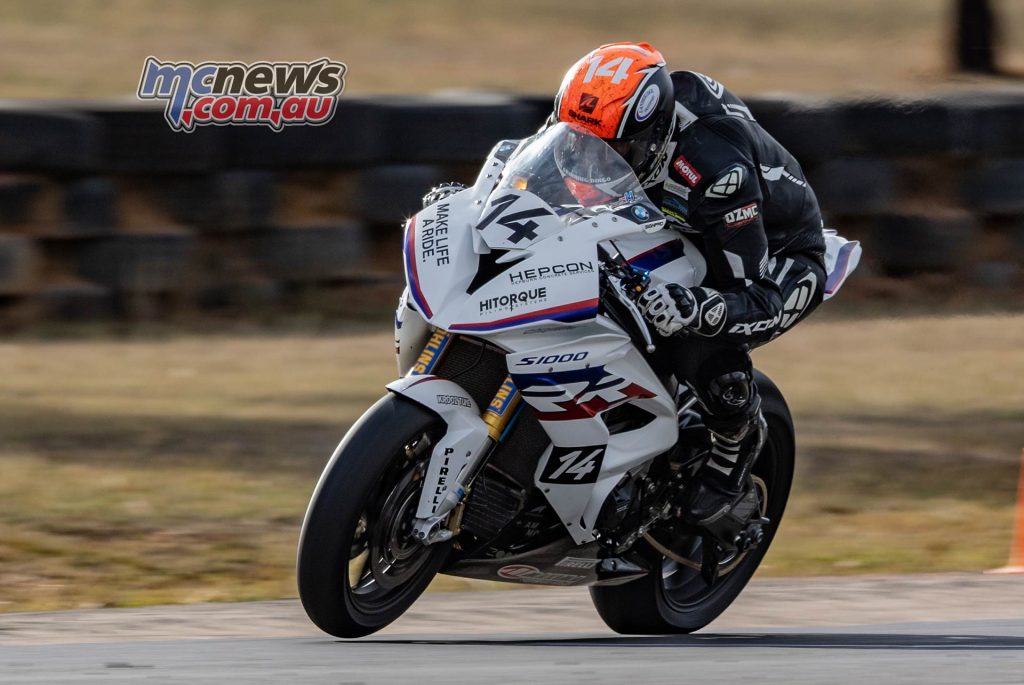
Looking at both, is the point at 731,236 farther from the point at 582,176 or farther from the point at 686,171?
the point at 582,176

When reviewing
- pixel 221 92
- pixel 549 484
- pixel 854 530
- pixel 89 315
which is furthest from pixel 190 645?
pixel 221 92

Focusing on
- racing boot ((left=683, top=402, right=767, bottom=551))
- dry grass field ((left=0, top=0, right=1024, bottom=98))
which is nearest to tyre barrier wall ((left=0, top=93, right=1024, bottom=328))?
dry grass field ((left=0, top=0, right=1024, bottom=98))

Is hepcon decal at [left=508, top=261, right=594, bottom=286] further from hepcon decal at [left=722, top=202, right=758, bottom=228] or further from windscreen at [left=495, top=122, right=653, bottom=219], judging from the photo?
hepcon decal at [left=722, top=202, right=758, bottom=228]

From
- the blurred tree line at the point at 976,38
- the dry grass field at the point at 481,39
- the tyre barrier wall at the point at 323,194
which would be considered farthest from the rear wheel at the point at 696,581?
the blurred tree line at the point at 976,38

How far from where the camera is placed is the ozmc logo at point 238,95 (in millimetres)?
12727

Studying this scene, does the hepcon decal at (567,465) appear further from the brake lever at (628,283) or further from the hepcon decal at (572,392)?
the brake lever at (628,283)

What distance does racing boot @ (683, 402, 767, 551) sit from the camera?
5738 millimetres

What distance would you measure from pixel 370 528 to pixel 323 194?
8191 mm

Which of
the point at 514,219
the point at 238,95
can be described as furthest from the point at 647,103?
the point at 238,95

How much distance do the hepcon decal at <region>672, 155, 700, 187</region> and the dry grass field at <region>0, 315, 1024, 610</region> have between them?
247 cm

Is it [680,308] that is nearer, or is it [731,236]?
[680,308]

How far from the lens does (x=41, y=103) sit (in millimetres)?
12328

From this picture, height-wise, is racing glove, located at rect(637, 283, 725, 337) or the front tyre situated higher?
racing glove, located at rect(637, 283, 725, 337)

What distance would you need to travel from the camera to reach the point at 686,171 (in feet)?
17.6
